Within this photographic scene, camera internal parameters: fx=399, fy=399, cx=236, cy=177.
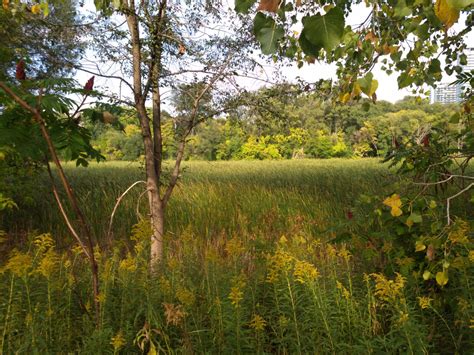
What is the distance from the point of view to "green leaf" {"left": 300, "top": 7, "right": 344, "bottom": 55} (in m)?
1.04

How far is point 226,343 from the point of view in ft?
7.66

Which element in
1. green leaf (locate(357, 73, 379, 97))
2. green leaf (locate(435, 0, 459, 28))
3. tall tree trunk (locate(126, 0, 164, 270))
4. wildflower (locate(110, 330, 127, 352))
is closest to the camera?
green leaf (locate(435, 0, 459, 28))

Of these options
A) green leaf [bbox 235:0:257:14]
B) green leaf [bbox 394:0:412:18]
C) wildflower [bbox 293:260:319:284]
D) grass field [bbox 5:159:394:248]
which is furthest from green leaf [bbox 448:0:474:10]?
grass field [bbox 5:159:394:248]

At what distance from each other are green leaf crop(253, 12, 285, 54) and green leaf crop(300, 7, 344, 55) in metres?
0.10

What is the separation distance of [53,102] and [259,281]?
1924mm

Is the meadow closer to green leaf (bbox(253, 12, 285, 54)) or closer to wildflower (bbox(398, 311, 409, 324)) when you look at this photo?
wildflower (bbox(398, 311, 409, 324))

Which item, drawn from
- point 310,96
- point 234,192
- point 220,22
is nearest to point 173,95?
point 220,22

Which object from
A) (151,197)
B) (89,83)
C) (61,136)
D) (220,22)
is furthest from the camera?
(220,22)

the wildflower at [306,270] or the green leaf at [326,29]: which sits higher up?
the green leaf at [326,29]

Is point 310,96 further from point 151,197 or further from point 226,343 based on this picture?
point 226,343

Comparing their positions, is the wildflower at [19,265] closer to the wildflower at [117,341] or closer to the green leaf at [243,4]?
the wildflower at [117,341]

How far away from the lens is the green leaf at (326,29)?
41.0 inches

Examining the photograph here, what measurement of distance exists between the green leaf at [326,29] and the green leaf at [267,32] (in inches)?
4.1

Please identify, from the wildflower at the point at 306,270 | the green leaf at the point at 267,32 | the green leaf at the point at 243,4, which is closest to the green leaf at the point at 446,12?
the green leaf at the point at 267,32
